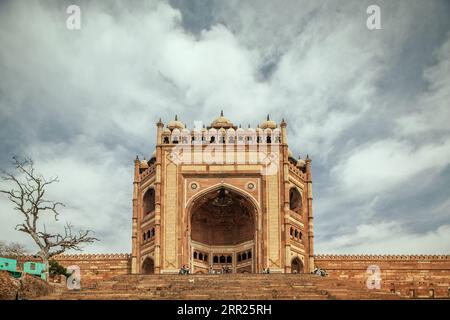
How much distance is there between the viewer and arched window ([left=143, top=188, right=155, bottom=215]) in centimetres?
4419

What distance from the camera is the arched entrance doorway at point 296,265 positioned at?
138 feet

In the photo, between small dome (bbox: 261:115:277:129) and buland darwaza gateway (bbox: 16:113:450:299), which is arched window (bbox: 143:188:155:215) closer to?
buland darwaza gateway (bbox: 16:113:450:299)

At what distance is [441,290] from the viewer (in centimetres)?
4219

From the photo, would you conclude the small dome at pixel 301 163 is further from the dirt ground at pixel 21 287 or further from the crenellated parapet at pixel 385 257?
the dirt ground at pixel 21 287

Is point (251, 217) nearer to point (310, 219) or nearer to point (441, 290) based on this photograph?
point (310, 219)

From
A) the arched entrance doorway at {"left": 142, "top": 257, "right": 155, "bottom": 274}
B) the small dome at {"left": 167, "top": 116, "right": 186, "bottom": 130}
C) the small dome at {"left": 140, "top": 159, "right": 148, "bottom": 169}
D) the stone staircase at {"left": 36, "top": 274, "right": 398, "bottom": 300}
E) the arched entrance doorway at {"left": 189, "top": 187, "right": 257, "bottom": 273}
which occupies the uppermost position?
the small dome at {"left": 167, "top": 116, "right": 186, "bottom": 130}

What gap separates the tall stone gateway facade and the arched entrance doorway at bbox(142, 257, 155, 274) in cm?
7

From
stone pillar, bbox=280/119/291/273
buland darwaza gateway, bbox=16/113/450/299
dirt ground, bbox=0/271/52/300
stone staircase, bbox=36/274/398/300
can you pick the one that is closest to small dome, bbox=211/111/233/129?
buland darwaza gateway, bbox=16/113/450/299

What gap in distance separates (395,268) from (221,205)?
13714mm

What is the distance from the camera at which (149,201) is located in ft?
147

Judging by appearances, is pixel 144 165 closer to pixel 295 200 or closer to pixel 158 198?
pixel 158 198

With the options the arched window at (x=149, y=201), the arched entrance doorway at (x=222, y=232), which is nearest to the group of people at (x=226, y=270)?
the arched entrance doorway at (x=222, y=232)

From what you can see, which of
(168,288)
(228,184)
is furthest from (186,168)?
(168,288)
